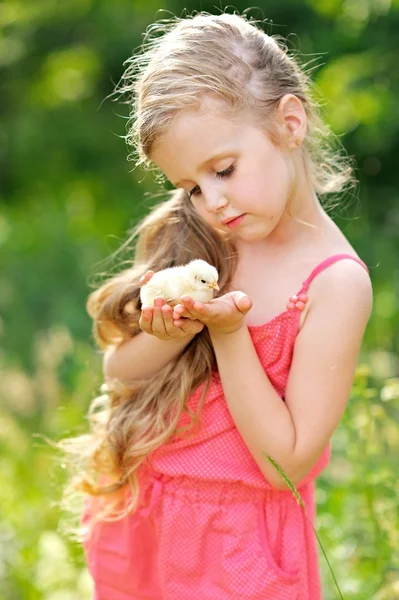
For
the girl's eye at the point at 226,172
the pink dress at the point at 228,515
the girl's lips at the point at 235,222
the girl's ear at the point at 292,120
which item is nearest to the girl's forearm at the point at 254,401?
the pink dress at the point at 228,515

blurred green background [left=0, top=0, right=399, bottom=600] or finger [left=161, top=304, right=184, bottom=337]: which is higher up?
finger [left=161, top=304, right=184, bottom=337]

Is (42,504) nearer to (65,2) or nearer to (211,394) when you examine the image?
(211,394)

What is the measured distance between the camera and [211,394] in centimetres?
214

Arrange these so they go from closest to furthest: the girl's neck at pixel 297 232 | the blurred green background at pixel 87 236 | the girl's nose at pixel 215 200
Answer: the girl's nose at pixel 215 200 → the girl's neck at pixel 297 232 → the blurred green background at pixel 87 236

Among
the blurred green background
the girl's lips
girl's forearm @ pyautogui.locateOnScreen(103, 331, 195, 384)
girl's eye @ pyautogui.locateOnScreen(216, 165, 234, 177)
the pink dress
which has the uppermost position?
girl's eye @ pyautogui.locateOnScreen(216, 165, 234, 177)

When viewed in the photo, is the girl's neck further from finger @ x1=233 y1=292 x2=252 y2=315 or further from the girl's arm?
finger @ x1=233 y1=292 x2=252 y2=315

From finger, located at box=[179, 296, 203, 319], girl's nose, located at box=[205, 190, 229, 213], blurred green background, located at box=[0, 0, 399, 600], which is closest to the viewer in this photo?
finger, located at box=[179, 296, 203, 319]

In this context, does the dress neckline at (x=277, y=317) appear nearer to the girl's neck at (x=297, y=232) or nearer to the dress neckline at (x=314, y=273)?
the dress neckline at (x=314, y=273)

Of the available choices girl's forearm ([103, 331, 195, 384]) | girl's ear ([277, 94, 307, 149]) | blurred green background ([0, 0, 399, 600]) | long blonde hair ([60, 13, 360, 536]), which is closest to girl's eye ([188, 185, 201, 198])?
long blonde hair ([60, 13, 360, 536])

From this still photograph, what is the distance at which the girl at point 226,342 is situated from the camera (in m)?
1.94

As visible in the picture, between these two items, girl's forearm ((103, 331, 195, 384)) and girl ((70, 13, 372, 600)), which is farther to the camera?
girl's forearm ((103, 331, 195, 384))

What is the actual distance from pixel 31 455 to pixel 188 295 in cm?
299

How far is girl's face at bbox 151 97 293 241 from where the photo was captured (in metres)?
1.92

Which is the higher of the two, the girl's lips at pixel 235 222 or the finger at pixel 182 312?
the girl's lips at pixel 235 222
